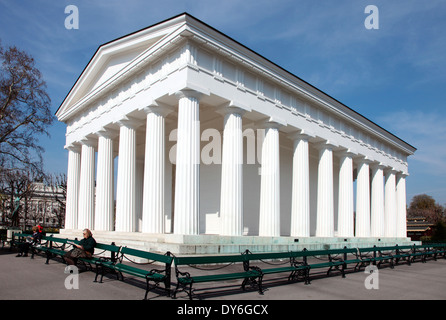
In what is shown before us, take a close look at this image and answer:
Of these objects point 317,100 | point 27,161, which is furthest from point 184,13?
point 27,161

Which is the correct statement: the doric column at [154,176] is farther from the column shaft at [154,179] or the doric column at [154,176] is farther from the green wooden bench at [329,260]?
the green wooden bench at [329,260]

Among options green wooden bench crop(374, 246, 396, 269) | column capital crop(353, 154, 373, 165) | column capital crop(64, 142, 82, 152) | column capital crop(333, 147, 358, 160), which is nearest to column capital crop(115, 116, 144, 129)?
column capital crop(64, 142, 82, 152)

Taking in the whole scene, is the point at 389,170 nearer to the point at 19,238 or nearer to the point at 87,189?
the point at 87,189

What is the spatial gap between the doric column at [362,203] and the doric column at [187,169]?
18.0 meters

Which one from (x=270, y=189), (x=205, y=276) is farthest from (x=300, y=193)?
(x=205, y=276)

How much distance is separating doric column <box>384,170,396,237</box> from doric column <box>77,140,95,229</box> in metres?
25.7

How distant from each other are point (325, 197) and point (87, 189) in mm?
15925

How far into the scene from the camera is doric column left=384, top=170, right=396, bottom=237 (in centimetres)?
3344

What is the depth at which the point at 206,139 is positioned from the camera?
24.4 meters

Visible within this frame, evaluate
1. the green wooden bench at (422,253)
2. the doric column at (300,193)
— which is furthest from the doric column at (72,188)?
the green wooden bench at (422,253)

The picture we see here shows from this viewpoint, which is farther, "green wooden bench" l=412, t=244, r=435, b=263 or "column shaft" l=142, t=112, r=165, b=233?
"green wooden bench" l=412, t=244, r=435, b=263

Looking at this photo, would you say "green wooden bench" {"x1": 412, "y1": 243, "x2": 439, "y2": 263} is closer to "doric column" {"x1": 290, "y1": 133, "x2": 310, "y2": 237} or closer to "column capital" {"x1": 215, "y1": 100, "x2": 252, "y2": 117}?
"doric column" {"x1": 290, "y1": 133, "x2": 310, "y2": 237}

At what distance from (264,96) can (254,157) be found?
5872mm
